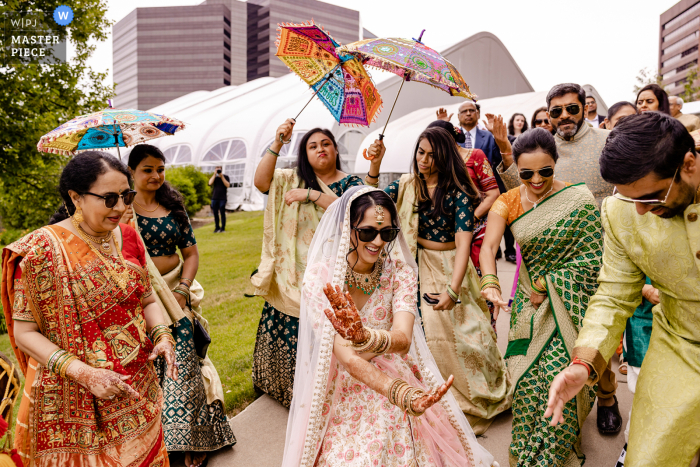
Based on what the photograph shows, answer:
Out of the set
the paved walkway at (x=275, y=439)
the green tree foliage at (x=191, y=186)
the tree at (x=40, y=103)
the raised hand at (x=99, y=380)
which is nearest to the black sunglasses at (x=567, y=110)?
the paved walkway at (x=275, y=439)

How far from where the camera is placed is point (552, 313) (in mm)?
2582

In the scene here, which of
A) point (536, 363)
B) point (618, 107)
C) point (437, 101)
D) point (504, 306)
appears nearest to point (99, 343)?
point (504, 306)

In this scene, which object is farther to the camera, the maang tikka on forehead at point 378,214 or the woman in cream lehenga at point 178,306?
the woman in cream lehenga at point 178,306

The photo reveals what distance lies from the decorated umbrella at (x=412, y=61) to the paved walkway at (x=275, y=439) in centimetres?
225

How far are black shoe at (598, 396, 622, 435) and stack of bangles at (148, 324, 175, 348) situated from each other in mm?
2754

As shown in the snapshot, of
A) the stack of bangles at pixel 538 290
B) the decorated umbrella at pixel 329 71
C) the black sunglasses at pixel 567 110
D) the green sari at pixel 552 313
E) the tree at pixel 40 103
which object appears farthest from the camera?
the tree at pixel 40 103

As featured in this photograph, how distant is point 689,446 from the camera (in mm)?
1648

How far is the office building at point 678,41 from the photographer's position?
211 ft

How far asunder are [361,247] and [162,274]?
163cm

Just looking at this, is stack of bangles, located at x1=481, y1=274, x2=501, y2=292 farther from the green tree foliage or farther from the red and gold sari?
the green tree foliage

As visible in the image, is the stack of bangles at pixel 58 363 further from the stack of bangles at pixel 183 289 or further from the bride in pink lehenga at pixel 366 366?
the stack of bangles at pixel 183 289

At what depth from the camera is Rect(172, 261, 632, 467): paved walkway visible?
2.93 metres

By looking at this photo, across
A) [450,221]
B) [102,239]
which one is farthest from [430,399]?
[450,221]

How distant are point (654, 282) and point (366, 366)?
3.78ft
